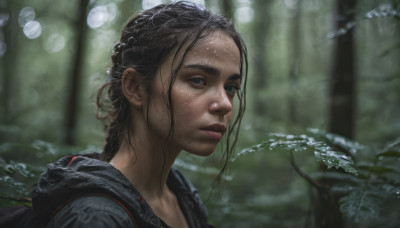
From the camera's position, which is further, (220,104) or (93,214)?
(220,104)

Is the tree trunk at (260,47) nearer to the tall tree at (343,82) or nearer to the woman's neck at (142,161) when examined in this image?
the tall tree at (343,82)

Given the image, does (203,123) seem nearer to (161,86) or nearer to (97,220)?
(161,86)

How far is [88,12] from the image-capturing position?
627cm

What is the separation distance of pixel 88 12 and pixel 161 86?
17.4 feet

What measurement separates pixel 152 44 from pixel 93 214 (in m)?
1.16

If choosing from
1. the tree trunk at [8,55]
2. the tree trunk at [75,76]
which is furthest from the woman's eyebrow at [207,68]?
the tree trunk at [8,55]

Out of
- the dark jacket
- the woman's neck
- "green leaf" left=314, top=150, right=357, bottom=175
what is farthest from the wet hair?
"green leaf" left=314, top=150, right=357, bottom=175

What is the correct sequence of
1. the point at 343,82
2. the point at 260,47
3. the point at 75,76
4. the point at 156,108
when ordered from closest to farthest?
the point at 156,108 → the point at 343,82 → the point at 75,76 → the point at 260,47

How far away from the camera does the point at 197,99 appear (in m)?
1.84

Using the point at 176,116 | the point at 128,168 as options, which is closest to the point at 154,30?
the point at 176,116

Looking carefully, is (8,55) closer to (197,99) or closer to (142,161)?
(142,161)

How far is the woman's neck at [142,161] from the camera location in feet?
6.70

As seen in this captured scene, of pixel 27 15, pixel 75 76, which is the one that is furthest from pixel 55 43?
pixel 75 76

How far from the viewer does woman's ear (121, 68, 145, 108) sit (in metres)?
1.99
